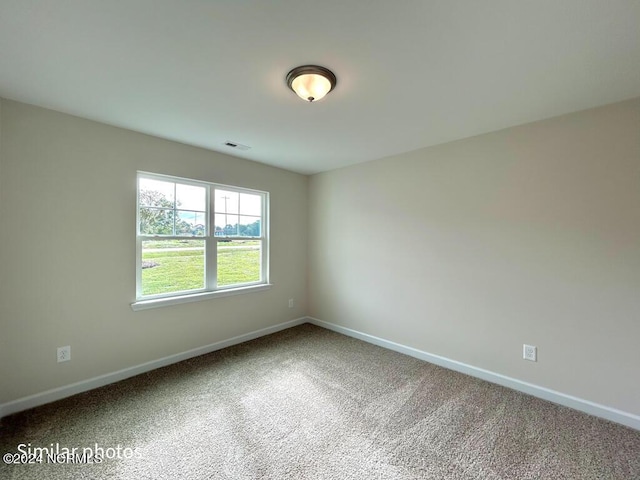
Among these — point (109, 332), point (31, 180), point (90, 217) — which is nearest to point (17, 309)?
point (109, 332)

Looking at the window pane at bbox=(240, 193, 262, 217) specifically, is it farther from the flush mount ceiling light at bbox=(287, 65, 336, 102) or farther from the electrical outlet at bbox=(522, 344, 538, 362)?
the electrical outlet at bbox=(522, 344, 538, 362)

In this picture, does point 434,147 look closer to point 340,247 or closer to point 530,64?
point 530,64

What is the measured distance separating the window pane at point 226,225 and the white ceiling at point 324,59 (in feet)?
3.94

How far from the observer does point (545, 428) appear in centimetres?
192

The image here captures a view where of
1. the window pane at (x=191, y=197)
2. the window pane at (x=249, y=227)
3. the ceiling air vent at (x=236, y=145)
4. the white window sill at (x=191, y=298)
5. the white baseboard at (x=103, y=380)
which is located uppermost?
the ceiling air vent at (x=236, y=145)

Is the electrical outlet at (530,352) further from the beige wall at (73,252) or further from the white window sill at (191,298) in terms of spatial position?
the beige wall at (73,252)

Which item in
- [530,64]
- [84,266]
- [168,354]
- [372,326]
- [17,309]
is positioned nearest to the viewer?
[530,64]

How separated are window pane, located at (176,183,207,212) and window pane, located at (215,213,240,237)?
0.24 meters

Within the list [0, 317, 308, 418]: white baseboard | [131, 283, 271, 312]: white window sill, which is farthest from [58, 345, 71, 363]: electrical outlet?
[131, 283, 271, 312]: white window sill

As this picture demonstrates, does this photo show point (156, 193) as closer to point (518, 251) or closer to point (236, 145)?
point (236, 145)

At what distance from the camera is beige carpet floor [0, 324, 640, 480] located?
157 centimetres

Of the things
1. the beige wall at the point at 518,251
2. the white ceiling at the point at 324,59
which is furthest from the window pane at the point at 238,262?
the white ceiling at the point at 324,59

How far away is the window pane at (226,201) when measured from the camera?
336cm

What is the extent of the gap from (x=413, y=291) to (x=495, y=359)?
38.7 inches
